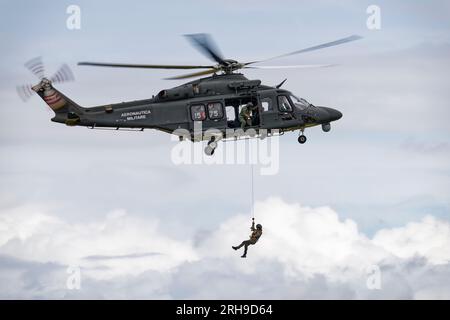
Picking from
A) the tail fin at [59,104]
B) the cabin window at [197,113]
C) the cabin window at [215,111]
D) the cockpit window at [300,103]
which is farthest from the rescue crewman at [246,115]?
the tail fin at [59,104]

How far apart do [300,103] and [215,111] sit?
15.1ft

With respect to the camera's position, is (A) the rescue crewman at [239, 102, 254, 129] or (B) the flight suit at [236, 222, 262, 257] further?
(A) the rescue crewman at [239, 102, 254, 129]

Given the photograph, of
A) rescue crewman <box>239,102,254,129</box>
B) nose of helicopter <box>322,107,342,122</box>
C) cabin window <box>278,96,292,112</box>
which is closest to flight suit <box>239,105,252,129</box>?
rescue crewman <box>239,102,254,129</box>

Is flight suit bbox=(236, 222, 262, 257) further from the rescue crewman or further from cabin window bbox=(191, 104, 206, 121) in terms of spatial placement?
cabin window bbox=(191, 104, 206, 121)

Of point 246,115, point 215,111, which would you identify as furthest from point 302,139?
point 215,111

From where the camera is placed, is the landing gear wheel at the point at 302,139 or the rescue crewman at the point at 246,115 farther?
the landing gear wheel at the point at 302,139

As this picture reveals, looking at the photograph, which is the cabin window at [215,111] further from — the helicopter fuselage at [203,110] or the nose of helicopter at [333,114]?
the nose of helicopter at [333,114]

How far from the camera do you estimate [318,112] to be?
47250 millimetres

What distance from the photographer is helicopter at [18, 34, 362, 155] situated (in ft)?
145

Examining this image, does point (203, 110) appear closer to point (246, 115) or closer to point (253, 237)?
point (246, 115)

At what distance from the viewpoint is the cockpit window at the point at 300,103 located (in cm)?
4678

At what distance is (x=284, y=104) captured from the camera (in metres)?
46.2
